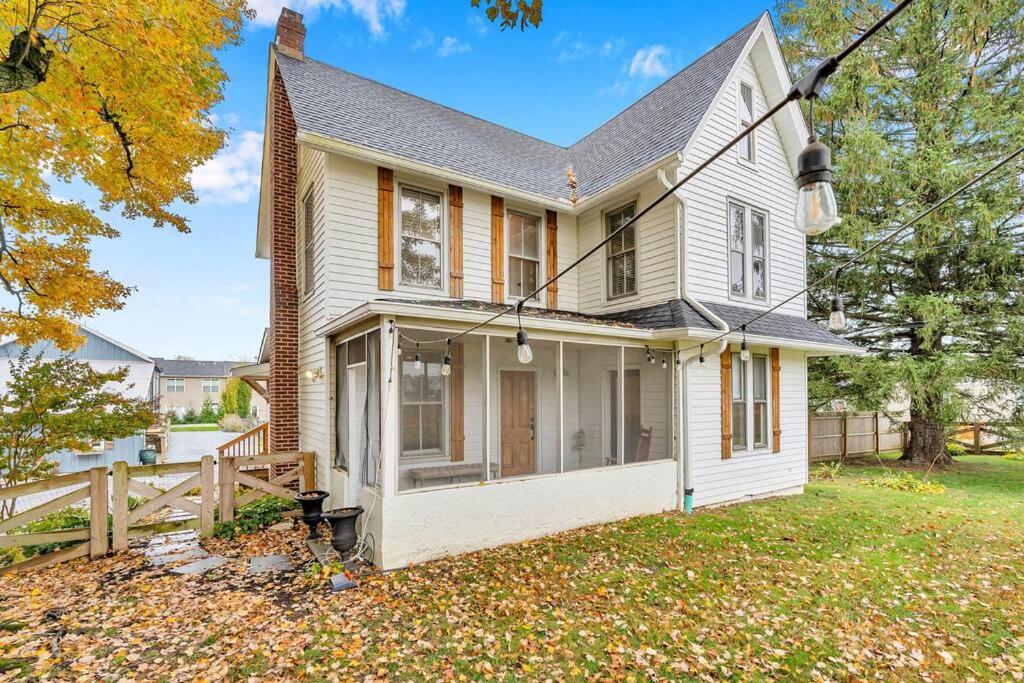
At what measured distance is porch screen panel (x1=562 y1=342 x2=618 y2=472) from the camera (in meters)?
9.00

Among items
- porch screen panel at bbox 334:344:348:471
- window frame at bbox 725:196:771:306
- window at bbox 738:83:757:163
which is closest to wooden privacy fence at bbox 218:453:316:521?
porch screen panel at bbox 334:344:348:471

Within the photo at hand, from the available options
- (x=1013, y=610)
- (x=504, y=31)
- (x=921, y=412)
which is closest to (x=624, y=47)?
(x=921, y=412)

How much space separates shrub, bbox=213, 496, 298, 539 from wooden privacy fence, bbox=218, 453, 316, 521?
0.46 feet

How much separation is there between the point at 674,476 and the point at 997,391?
9.35 meters

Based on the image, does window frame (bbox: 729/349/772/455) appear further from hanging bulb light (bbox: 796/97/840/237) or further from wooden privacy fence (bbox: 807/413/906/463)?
hanging bulb light (bbox: 796/97/840/237)

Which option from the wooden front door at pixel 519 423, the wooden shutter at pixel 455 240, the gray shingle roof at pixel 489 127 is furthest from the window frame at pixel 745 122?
the wooden front door at pixel 519 423

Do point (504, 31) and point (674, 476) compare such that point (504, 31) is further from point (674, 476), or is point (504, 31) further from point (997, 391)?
point (997, 391)

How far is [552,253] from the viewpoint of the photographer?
31.1 ft

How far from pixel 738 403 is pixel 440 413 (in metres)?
5.57

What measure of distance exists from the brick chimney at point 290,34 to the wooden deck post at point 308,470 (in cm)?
777

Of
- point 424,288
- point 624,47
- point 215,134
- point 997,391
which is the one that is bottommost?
point 997,391

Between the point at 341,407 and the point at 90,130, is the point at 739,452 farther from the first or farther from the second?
the point at 90,130

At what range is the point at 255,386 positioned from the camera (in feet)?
36.2

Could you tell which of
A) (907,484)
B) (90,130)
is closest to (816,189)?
(90,130)
